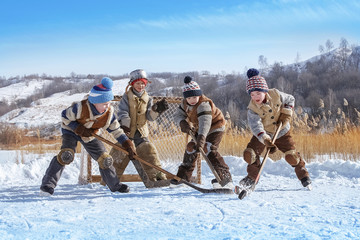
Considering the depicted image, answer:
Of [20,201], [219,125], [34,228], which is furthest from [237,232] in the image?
[20,201]

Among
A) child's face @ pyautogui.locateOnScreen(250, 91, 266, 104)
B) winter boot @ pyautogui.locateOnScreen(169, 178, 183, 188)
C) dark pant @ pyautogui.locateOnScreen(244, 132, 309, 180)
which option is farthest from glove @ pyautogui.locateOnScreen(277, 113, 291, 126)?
winter boot @ pyautogui.locateOnScreen(169, 178, 183, 188)

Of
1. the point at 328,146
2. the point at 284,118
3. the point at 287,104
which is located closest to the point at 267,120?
the point at 284,118

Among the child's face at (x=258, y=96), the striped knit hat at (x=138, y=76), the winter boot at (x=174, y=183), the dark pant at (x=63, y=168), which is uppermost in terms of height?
the striped knit hat at (x=138, y=76)

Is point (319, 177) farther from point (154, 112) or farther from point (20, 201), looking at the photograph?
point (20, 201)

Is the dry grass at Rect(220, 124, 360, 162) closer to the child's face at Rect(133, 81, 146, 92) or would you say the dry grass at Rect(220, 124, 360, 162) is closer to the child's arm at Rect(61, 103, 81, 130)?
the child's face at Rect(133, 81, 146, 92)

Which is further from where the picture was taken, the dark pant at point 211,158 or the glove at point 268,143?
the dark pant at point 211,158

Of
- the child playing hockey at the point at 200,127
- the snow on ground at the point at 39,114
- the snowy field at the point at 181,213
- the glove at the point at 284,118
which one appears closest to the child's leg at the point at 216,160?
the child playing hockey at the point at 200,127

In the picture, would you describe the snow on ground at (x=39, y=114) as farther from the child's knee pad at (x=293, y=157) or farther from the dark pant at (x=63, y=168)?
the child's knee pad at (x=293, y=157)

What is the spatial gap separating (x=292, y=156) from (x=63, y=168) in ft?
7.65

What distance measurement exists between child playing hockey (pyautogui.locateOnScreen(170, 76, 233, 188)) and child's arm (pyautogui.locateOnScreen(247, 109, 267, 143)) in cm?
35

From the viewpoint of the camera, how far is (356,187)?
4246 millimetres

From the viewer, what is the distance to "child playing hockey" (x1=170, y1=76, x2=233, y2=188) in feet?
13.0

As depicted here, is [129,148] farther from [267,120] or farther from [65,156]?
[267,120]

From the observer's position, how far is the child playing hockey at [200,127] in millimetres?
3975
